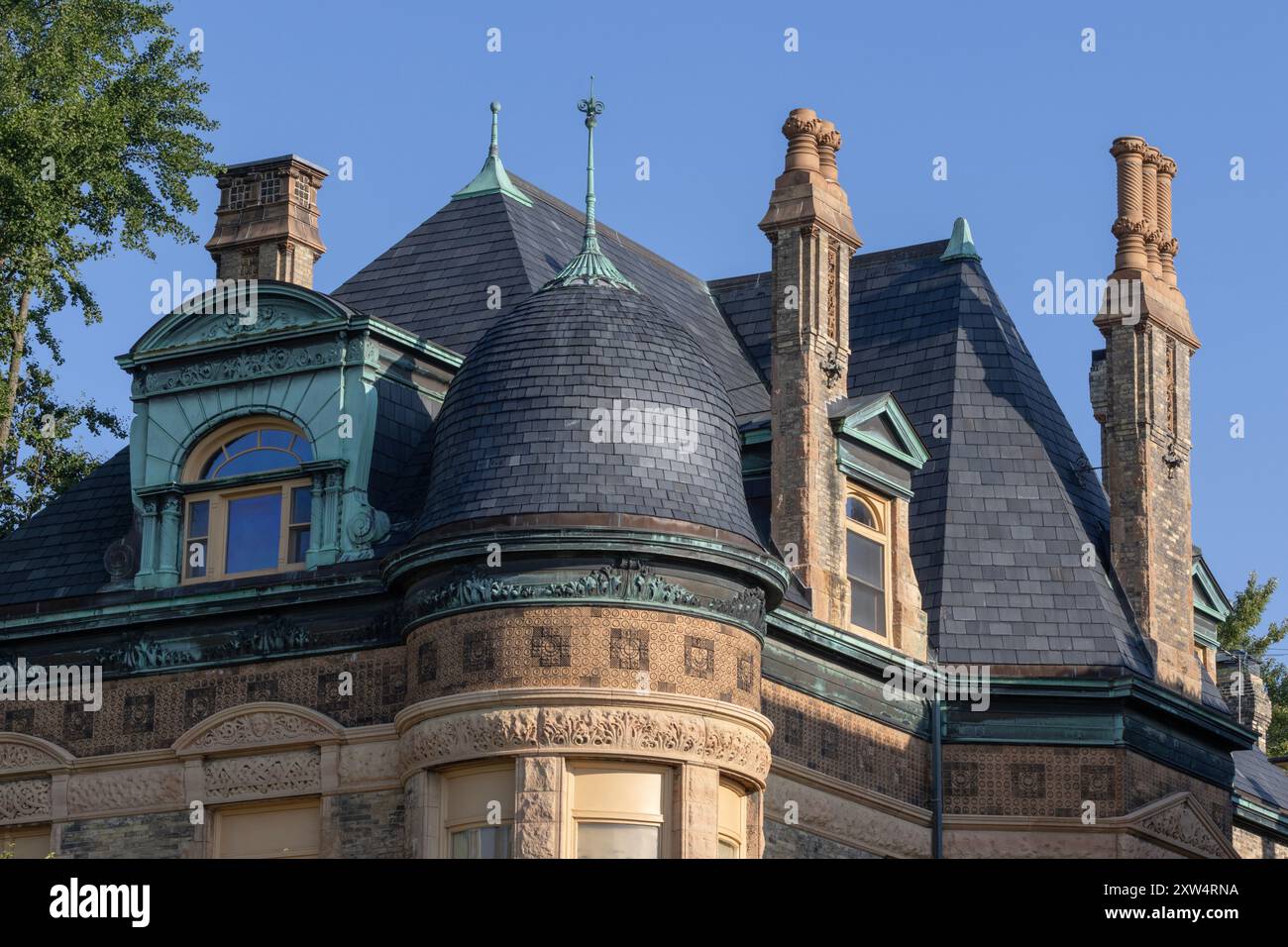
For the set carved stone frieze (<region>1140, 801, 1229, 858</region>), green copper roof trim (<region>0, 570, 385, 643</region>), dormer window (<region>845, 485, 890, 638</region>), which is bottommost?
carved stone frieze (<region>1140, 801, 1229, 858</region>)

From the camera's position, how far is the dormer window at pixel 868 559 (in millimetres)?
39125

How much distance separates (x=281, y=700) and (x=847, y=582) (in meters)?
7.45

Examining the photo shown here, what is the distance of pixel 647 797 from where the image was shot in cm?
3394

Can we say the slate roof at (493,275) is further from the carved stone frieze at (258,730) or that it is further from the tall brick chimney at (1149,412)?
the carved stone frieze at (258,730)

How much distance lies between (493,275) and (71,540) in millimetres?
6582

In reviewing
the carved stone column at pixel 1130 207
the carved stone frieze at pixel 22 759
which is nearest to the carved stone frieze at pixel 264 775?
the carved stone frieze at pixel 22 759

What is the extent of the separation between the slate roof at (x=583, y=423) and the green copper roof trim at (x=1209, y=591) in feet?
36.8

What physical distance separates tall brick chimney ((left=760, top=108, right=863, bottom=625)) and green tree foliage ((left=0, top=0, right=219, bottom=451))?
8385 mm

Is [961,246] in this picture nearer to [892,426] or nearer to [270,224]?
[892,426]

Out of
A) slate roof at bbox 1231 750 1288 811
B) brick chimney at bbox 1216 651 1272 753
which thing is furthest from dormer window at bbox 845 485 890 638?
brick chimney at bbox 1216 651 1272 753

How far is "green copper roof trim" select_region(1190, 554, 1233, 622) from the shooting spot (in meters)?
45.2

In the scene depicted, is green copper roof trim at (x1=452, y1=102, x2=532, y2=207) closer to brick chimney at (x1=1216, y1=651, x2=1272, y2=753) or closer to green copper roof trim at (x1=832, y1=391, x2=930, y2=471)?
Answer: green copper roof trim at (x1=832, y1=391, x2=930, y2=471)

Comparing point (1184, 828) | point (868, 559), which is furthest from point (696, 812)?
point (1184, 828)
